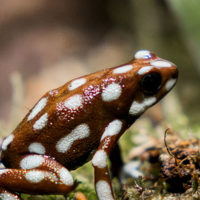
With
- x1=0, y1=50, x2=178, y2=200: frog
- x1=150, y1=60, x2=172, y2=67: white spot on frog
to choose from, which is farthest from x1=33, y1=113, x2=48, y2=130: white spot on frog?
x1=150, y1=60, x2=172, y2=67: white spot on frog

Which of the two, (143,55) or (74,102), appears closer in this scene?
(74,102)

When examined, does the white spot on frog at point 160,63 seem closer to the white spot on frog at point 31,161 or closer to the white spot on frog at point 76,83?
the white spot on frog at point 76,83

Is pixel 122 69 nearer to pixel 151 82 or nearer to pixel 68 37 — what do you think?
pixel 151 82

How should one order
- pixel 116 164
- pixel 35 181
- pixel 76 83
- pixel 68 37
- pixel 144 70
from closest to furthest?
pixel 35 181, pixel 144 70, pixel 76 83, pixel 116 164, pixel 68 37

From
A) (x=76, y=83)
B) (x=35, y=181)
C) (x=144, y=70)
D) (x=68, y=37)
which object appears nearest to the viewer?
(x=35, y=181)

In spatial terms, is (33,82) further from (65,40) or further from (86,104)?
(86,104)

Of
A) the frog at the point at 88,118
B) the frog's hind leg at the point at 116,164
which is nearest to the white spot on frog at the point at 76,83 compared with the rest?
the frog at the point at 88,118

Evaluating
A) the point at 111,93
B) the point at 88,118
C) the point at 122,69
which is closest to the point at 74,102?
the point at 88,118
